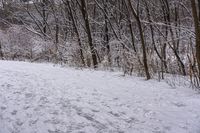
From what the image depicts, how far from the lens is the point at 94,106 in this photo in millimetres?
4453

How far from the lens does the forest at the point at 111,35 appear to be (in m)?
7.33

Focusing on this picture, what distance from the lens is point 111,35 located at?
16094 millimetres

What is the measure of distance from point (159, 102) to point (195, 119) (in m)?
0.76

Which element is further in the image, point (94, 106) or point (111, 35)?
point (111, 35)

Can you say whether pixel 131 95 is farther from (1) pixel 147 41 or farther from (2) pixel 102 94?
(1) pixel 147 41

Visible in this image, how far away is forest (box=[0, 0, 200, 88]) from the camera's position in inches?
289

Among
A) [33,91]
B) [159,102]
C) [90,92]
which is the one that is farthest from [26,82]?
[159,102]

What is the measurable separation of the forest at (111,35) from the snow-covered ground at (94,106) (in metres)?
0.76

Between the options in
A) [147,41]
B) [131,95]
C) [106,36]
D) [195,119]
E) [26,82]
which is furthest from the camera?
[106,36]

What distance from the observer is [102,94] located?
196 inches

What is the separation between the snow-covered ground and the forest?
0.76 meters

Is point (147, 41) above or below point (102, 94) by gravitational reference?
above

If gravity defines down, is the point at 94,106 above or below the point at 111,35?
below

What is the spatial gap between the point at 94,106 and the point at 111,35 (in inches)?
465
